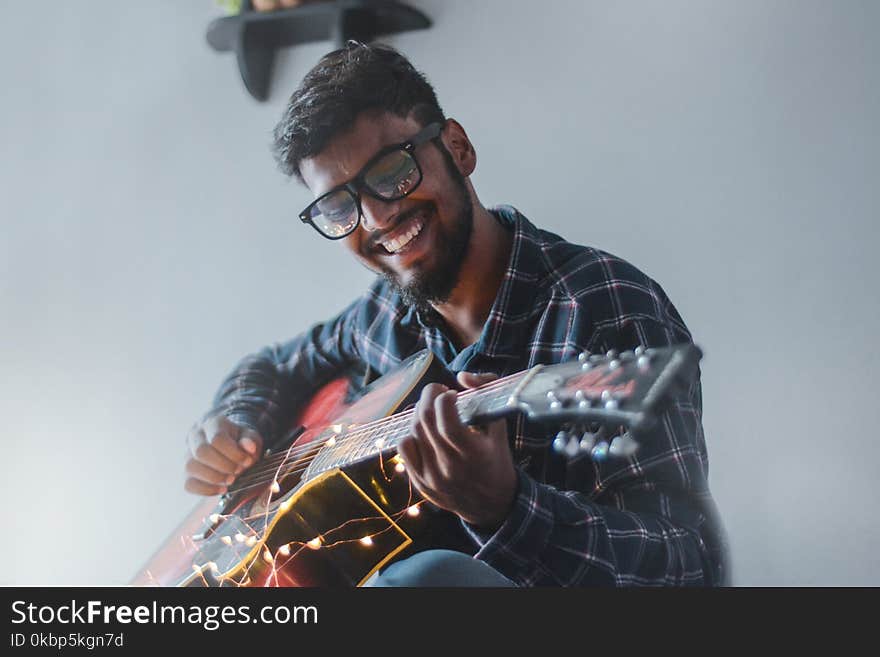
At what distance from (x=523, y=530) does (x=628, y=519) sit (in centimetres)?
12

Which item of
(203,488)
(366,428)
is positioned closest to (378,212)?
(366,428)

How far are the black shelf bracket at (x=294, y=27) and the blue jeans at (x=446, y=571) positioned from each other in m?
0.80

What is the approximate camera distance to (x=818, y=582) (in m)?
1.05

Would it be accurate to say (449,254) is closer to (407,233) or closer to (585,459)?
(407,233)

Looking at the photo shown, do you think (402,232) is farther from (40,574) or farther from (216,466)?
(40,574)

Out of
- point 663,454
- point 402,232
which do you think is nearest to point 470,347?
point 402,232

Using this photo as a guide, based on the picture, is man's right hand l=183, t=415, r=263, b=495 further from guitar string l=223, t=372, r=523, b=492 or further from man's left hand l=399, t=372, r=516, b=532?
man's left hand l=399, t=372, r=516, b=532

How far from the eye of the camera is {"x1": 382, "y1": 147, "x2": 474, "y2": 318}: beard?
1122mm

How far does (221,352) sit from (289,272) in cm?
21

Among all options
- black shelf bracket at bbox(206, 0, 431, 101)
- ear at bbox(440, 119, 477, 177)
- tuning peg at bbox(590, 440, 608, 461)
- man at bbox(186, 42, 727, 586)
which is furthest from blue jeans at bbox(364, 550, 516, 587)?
black shelf bracket at bbox(206, 0, 431, 101)

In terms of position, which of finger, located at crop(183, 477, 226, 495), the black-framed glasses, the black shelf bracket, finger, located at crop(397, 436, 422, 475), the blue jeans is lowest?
the blue jeans

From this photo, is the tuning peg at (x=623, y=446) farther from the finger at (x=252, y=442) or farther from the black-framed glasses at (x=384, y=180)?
the finger at (x=252, y=442)

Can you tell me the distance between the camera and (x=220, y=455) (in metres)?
1.26

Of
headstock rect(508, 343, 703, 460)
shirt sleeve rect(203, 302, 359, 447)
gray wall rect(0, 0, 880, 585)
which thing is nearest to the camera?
headstock rect(508, 343, 703, 460)
